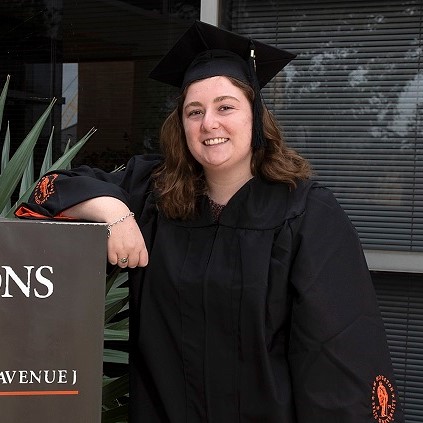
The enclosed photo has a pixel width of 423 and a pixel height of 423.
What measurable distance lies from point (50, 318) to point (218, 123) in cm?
69

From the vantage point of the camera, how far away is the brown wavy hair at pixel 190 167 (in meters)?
2.05

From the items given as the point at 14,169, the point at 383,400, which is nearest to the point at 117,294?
the point at 14,169

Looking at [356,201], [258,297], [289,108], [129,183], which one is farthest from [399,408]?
[289,108]

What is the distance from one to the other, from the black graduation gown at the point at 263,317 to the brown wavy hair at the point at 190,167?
7 centimetres

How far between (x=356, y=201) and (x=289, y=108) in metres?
0.50

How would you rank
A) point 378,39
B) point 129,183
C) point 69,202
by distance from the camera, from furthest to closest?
1. point 378,39
2. point 129,183
3. point 69,202

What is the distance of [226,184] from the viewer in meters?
2.08

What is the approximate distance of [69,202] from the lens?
1.89 metres

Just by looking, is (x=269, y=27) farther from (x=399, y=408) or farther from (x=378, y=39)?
(x=399, y=408)

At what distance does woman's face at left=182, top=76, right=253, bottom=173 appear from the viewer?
1.98 metres

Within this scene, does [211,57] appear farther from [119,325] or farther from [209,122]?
[119,325]

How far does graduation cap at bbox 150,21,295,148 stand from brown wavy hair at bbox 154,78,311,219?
4 centimetres

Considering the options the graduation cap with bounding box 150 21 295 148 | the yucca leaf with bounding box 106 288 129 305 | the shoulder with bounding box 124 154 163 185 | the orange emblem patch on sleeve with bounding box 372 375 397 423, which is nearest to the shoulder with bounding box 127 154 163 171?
the shoulder with bounding box 124 154 163 185

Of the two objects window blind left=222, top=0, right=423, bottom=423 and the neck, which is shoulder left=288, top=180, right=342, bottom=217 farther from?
window blind left=222, top=0, right=423, bottom=423
